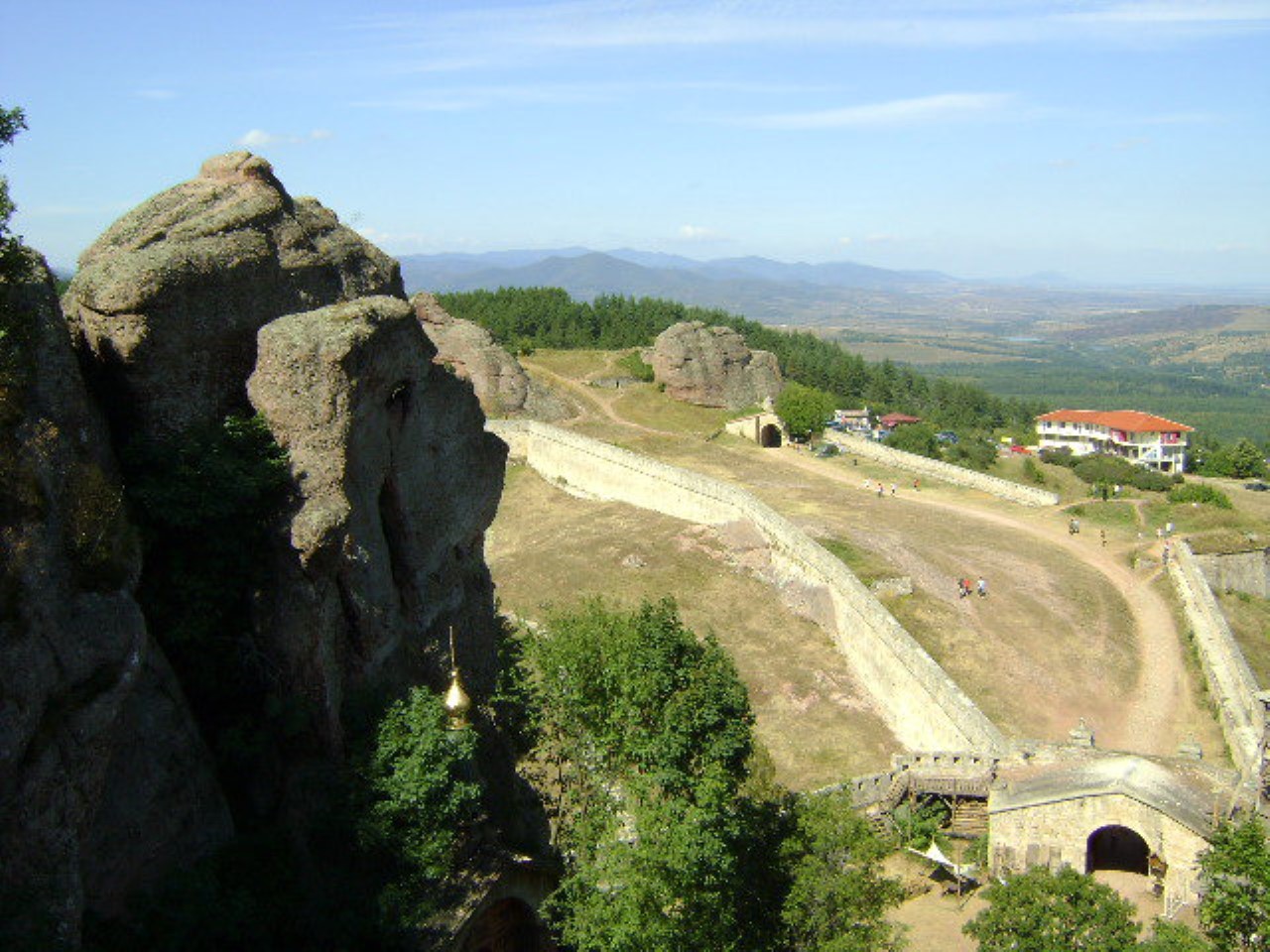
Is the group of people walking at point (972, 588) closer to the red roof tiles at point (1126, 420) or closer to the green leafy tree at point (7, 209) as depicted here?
the green leafy tree at point (7, 209)

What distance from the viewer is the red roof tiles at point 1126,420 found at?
4058 inches

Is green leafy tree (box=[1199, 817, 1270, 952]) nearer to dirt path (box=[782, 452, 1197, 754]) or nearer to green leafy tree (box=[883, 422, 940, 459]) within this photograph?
dirt path (box=[782, 452, 1197, 754])

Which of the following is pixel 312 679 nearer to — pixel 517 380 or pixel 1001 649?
pixel 1001 649

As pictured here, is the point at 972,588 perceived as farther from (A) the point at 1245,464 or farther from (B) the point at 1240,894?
(A) the point at 1245,464

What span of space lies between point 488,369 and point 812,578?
116 feet

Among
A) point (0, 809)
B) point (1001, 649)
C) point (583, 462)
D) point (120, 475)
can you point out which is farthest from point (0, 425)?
point (583, 462)

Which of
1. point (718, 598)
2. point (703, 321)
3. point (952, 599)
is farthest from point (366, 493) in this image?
point (703, 321)

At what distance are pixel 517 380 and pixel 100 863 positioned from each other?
5883 cm

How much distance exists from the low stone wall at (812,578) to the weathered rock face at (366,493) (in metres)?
14.9

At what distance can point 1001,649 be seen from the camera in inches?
1374

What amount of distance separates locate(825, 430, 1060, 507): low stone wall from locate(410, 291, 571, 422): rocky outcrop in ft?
64.5

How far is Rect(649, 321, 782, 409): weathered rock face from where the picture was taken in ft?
259

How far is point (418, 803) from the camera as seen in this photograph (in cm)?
1456

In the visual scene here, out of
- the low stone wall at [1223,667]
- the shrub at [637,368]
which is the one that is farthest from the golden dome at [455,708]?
the shrub at [637,368]
